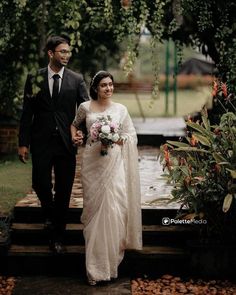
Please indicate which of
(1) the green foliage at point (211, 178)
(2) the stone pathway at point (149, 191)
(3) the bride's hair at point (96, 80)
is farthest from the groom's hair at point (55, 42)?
(2) the stone pathway at point (149, 191)

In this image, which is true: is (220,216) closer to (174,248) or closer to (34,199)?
(174,248)

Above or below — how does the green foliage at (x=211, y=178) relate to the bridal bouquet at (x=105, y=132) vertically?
below

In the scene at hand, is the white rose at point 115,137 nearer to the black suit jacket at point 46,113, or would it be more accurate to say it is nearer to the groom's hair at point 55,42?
the black suit jacket at point 46,113

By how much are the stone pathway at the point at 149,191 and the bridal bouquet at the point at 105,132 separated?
0.80 metres

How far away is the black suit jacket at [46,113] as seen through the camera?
20.0 feet

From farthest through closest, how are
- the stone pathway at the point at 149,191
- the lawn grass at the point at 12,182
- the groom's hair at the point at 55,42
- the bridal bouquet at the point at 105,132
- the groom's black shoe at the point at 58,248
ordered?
the lawn grass at the point at 12,182
the stone pathway at the point at 149,191
the groom's black shoe at the point at 58,248
the groom's hair at the point at 55,42
the bridal bouquet at the point at 105,132

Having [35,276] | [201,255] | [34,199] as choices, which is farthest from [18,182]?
[201,255]

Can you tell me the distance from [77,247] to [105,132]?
1.30 metres

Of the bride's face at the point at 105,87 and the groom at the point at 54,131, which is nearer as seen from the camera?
the bride's face at the point at 105,87

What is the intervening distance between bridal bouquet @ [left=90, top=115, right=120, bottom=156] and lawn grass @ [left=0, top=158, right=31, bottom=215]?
1.74 meters

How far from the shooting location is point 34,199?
7.39 metres

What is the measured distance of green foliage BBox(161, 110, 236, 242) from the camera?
239 inches

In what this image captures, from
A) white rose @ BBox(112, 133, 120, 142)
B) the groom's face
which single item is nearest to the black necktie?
the groom's face

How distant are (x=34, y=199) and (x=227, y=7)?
3.65m
